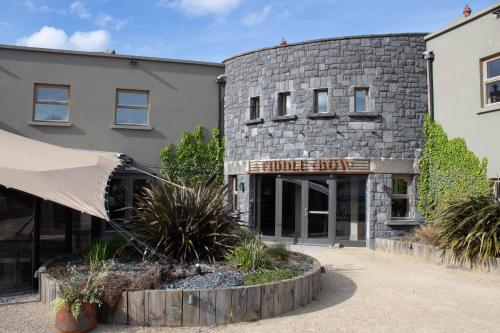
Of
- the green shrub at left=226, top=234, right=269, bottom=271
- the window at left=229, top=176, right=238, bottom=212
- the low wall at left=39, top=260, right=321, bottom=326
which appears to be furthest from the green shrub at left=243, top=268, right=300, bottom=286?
the window at left=229, top=176, right=238, bottom=212

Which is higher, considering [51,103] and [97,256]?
[51,103]

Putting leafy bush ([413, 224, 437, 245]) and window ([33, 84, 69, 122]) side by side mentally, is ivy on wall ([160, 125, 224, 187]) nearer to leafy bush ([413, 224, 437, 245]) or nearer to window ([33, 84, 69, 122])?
window ([33, 84, 69, 122])

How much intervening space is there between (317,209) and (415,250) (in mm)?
3486

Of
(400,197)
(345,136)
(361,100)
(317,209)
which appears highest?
(361,100)

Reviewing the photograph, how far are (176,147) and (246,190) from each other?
3236mm

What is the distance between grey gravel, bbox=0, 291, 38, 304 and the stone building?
8.52 m

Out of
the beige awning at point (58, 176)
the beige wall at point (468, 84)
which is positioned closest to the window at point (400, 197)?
the beige wall at point (468, 84)

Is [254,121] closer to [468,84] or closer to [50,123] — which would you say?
[468,84]

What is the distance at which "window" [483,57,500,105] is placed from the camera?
11.8 m

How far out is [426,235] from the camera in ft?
39.0

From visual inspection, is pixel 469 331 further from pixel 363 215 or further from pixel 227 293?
pixel 363 215

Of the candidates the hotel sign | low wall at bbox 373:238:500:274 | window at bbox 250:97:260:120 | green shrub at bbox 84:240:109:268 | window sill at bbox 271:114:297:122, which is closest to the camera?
green shrub at bbox 84:240:109:268

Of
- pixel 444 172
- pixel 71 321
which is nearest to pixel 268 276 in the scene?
pixel 71 321

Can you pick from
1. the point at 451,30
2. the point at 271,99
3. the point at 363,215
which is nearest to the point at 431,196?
the point at 363,215
